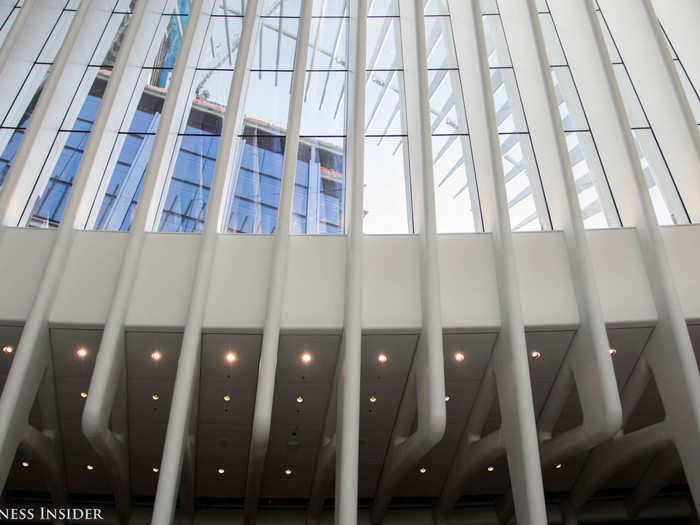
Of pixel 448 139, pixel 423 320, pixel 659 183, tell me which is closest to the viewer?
pixel 423 320

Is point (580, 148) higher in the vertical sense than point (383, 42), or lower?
lower

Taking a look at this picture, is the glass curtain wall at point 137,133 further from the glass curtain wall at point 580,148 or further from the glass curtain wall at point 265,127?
the glass curtain wall at point 580,148

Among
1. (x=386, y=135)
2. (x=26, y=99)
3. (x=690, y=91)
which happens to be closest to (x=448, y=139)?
(x=386, y=135)

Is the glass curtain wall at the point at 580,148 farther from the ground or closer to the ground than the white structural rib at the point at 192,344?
farther from the ground

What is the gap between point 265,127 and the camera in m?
9.95

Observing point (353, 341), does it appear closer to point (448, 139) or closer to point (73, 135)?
point (448, 139)

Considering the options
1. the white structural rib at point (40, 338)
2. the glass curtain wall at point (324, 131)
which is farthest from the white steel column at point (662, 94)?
the white structural rib at point (40, 338)

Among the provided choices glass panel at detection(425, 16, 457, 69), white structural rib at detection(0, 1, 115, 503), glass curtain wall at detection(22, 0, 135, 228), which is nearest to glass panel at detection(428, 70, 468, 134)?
glass panel at detection(425, 16, 457, 69)

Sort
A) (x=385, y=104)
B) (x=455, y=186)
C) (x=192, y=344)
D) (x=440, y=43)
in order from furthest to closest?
1. (x=440, y=43)
2. (x=385, y=104)
3. (x=455, y=186)
4. (x=192, y=344)

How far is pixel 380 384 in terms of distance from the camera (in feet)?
26.9

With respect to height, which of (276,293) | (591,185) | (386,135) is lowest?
(276,293)

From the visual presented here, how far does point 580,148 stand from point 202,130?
685 centimetres

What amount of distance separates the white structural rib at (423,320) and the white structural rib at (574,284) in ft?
6.04

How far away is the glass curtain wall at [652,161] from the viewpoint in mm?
8641
